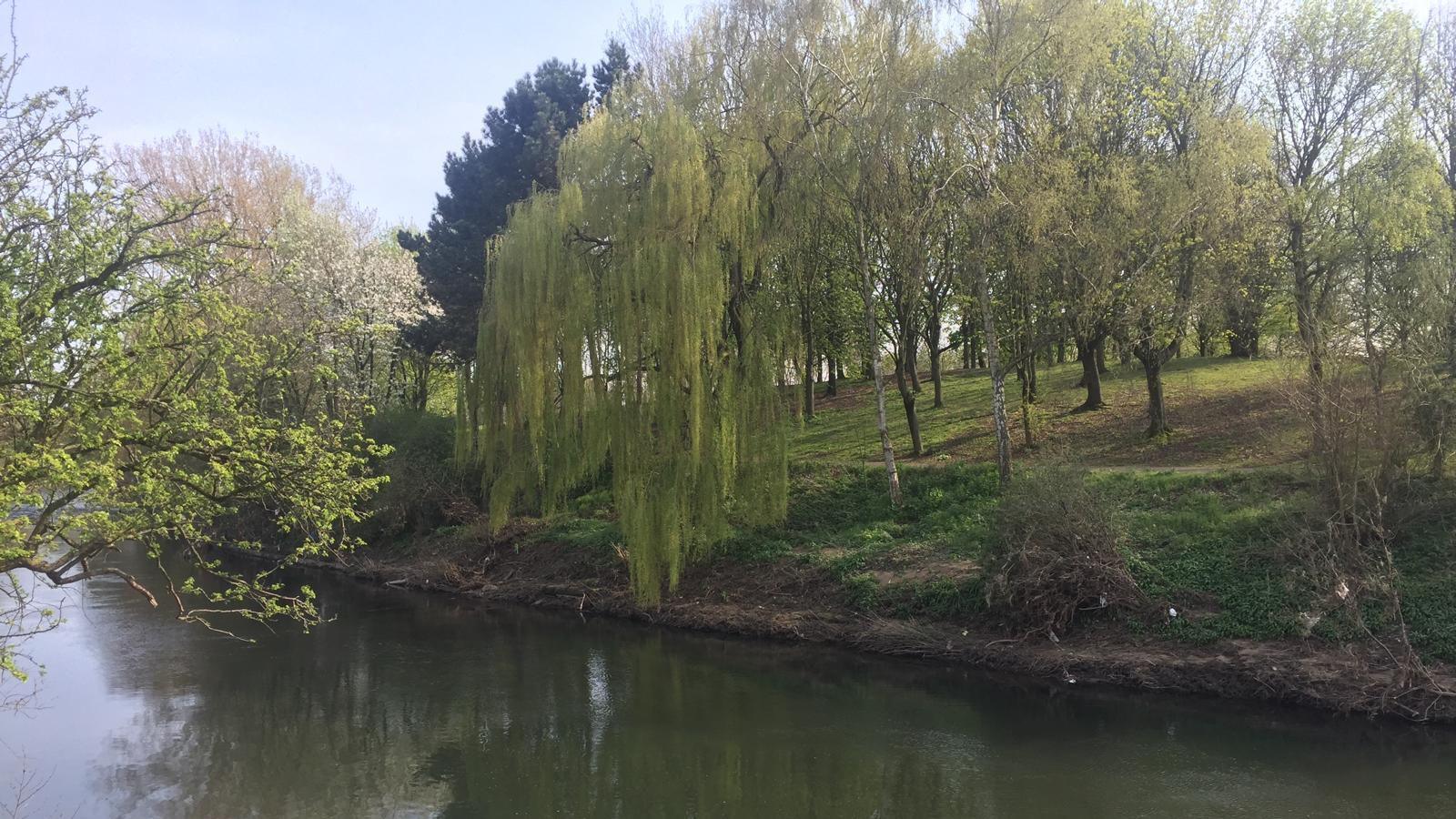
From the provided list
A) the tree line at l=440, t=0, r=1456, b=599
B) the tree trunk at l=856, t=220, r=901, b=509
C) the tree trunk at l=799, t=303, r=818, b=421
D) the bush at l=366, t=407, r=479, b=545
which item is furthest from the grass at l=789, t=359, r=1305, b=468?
the bush at l=366, t=407, r=479, b=545

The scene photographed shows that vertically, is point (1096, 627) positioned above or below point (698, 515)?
below

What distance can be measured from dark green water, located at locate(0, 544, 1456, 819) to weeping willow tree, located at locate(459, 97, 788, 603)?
3062mm

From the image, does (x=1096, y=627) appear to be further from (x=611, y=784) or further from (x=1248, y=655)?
(x=611, y=784)

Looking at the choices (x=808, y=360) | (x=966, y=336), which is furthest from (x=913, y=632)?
(x=966, y=336)

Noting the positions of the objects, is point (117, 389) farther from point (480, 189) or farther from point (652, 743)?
point (480, 189)

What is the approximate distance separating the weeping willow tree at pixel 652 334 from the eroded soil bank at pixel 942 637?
4.10 feet

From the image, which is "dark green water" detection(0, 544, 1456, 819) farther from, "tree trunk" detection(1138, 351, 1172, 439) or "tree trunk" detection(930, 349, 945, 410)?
"tree trunk" detection(930, 349, 945, 410)

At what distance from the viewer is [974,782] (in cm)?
1027

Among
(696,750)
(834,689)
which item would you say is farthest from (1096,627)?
(696,750)

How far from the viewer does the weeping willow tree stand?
1691 cm

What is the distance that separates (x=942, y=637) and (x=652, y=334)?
7.64 m

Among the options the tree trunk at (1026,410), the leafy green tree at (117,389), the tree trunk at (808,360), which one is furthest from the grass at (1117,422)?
the leafy green tree at (117,389)

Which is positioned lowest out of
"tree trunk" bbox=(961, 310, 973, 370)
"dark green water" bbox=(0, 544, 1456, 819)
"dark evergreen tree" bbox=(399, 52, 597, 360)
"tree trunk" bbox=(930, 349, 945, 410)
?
"dark green water" bbox=(0, 544, 1456, 819)

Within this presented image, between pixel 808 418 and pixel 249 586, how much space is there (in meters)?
22.6
